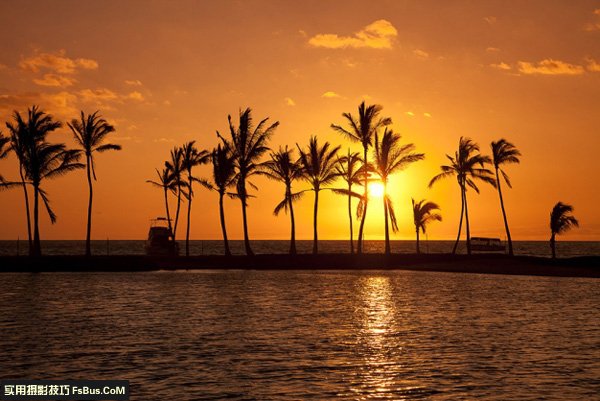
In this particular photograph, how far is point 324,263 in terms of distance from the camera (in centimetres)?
6000

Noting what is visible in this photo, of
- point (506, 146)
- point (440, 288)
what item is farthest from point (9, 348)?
point (506, 146)

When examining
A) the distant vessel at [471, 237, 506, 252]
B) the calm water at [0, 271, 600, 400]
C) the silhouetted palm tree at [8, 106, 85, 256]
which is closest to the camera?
the calm water at [0, 271, 600, 400]

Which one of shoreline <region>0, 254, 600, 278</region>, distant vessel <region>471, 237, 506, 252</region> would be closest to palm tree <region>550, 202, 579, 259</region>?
shoreline <region>0, 254, 600, 278</region>

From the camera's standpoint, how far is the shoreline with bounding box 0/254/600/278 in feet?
174

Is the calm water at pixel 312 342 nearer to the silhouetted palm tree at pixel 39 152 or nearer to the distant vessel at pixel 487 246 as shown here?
the silhouetted palm tree at pixel 39 152

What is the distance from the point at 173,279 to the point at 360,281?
40.5ft

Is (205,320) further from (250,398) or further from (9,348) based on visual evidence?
(250,398)

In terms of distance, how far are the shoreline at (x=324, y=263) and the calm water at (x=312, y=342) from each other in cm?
1792

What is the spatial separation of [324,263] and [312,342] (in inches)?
1625

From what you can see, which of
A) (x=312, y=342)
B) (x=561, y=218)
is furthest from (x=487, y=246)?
(x=312, y=342)

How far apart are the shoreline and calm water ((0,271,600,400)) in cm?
1792

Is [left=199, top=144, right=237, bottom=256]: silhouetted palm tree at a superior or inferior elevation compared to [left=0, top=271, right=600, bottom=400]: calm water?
superior

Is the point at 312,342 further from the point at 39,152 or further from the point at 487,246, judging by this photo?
the point at 487,246

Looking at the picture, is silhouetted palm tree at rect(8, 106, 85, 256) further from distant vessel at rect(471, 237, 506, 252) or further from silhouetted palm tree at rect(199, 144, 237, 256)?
distant vessel at rect(471, 237, 506, 252)
